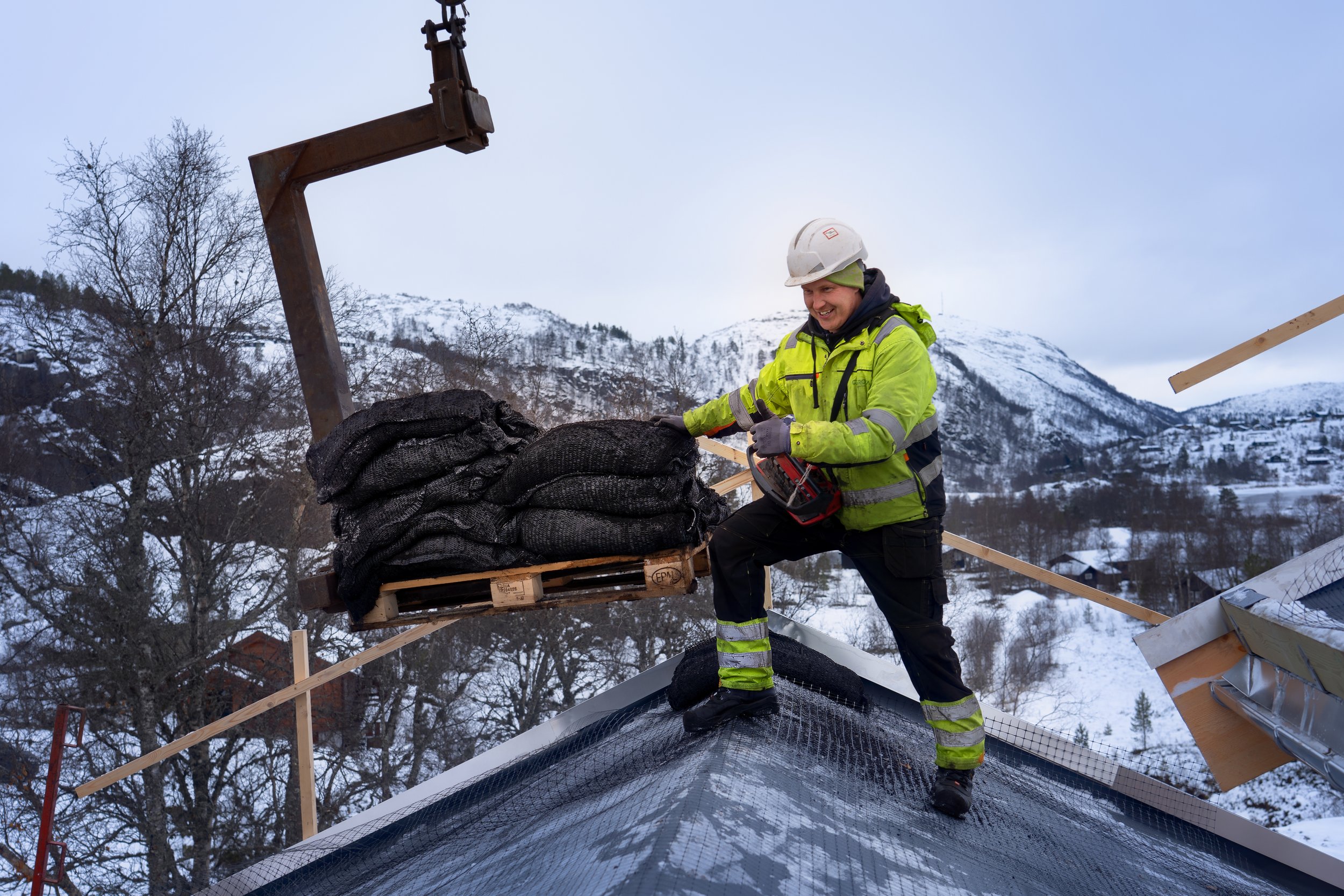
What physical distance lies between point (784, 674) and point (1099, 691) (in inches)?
1814

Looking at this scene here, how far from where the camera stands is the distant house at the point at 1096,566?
5091 cm

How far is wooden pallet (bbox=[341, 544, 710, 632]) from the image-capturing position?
12.8 ft

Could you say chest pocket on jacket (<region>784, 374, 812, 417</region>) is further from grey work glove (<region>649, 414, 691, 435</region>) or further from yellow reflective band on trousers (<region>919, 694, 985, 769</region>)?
yellow reflective band on trousers (<region>919, 694, 985, 769</region>)

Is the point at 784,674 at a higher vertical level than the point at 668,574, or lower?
lower

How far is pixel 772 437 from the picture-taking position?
3143 mm

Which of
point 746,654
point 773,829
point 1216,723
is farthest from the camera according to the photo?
point 1216,723

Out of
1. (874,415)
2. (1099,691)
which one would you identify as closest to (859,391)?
(874,415)

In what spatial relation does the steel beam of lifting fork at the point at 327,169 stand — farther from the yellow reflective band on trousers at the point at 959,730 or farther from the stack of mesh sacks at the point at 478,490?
the yellow reflective band on trousers at the point at 959,730

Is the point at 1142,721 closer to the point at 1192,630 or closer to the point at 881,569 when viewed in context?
the point at 1192,630

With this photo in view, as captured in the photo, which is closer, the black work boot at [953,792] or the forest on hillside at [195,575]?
the black work boot at [953,792]

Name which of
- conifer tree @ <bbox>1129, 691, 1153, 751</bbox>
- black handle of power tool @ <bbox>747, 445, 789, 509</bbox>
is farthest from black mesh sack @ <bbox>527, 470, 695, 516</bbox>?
conifer tree @ <bbox>1129, 691, 1153, 751</bbox>

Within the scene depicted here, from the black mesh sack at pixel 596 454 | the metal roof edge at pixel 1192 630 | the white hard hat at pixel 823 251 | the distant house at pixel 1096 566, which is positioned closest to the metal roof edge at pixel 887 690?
the metal roof edge at pixel 1192 630

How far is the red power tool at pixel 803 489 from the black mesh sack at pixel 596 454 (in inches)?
28.5

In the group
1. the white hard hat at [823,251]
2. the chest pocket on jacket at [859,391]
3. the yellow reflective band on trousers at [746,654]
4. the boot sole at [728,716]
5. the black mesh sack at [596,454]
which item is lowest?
the boot sole at [728,716]
